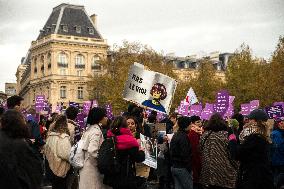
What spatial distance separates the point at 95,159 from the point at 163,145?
4.19 metres

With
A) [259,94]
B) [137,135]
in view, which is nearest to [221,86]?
[259,94]

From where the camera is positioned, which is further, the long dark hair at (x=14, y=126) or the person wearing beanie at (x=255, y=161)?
the person wearing beanie at (x=255, y=161)

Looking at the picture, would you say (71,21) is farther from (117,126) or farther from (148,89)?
(117,126)

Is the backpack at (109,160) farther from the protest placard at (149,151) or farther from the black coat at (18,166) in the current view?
the black coat at (18,166)

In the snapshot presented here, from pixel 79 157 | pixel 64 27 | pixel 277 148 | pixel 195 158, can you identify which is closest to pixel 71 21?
pixel 64 27

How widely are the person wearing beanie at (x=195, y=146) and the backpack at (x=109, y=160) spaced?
2.53 metres

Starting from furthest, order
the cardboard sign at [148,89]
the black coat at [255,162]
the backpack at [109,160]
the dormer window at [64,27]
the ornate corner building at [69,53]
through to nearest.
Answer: the dormer window at [64,27], the ornate corner building at [69,53], the cardboard sign at [148,89], the backpack at [109,160], the black coat at [255,162]

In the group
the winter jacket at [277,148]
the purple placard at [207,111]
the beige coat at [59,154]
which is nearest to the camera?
the beige coat at [59,154]

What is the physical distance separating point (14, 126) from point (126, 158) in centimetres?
248

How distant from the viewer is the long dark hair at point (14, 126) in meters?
6.18

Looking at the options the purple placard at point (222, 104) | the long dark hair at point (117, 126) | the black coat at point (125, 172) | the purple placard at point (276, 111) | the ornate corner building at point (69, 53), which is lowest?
the black coat at point (125, 172)

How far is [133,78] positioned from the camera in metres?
14.1

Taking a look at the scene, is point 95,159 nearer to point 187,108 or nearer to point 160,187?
point 160,187

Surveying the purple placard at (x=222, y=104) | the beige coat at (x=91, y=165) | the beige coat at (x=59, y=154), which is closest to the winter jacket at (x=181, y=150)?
the beige coat at (x=59, y=154)
